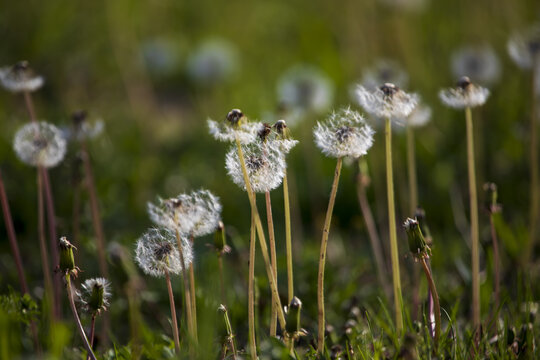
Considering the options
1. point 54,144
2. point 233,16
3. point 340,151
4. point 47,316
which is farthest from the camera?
point 233,16

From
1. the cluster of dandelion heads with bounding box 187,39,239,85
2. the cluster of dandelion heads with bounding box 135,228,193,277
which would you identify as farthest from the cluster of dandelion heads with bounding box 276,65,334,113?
the cluster of dandelion heads with bounding box 135,228,193,277

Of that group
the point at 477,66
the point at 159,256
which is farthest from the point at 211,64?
the point at 159,256

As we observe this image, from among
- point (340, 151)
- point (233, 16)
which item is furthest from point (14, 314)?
point (233, 16)

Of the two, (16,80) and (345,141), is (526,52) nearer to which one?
(345,141)

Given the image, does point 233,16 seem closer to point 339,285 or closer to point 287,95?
point 287,95

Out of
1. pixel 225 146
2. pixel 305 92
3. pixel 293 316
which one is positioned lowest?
pixel 225 146

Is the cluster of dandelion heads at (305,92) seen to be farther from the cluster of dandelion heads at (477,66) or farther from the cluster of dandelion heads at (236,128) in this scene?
the cluster of dandelion heads at (236,128)
